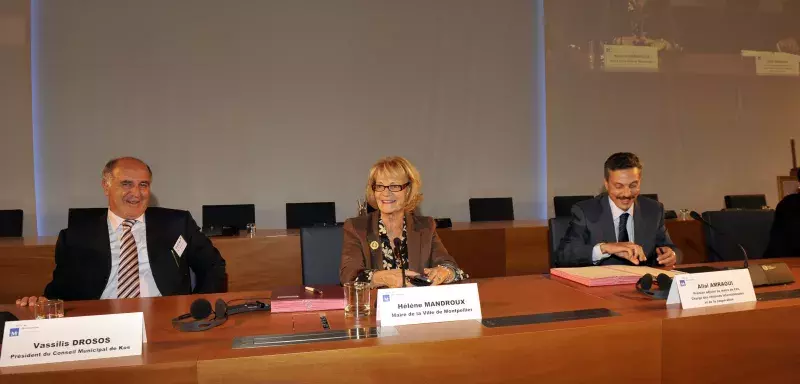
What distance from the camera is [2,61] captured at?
495 centimetres

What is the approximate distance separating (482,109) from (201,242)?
401 centimetres

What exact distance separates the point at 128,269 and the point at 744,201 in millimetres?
5884

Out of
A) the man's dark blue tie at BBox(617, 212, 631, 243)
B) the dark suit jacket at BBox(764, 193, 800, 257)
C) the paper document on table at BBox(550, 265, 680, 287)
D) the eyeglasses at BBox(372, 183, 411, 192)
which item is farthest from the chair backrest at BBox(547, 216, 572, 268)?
the dark suit jacket at BBox(764, 193, 800, 257)

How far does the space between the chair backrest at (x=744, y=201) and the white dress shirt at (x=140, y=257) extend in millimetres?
5610

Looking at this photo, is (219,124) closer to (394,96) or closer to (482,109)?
(394,96)

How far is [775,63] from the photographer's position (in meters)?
6.55

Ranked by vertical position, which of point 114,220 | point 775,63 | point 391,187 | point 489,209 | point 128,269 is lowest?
point 128,269

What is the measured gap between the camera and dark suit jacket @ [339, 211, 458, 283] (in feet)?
7.73

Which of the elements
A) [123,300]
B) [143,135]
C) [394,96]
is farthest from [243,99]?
[123,300]

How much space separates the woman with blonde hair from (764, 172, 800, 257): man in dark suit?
5.99ft

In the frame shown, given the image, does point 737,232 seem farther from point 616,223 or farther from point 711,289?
point 711,289

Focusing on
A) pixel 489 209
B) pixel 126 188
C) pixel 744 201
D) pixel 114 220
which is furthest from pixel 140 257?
pixel 744 201

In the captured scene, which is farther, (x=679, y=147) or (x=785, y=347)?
(x=679, y=147)

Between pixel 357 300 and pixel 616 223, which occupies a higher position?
pixel 616 223
